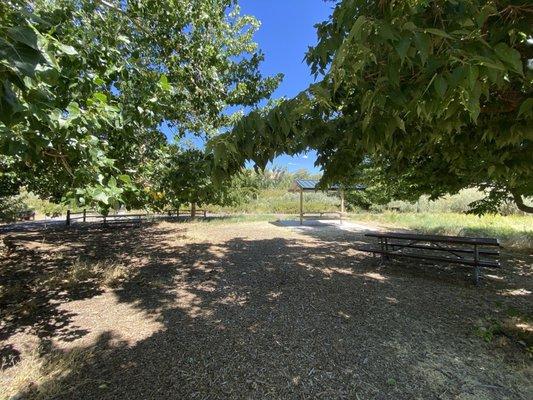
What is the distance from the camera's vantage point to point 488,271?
6602mm

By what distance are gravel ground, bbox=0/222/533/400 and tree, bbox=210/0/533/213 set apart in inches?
76.6

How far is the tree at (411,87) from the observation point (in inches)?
38.5

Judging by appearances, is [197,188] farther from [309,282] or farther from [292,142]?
[309,282]

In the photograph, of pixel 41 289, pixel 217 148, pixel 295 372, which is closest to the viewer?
A: pixel 217 148

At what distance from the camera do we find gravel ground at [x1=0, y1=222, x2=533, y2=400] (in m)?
2.68

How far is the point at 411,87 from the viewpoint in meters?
1.25

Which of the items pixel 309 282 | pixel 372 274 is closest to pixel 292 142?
pixel 309 282

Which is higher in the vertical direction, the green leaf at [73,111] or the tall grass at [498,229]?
the green leaf at [73,111]

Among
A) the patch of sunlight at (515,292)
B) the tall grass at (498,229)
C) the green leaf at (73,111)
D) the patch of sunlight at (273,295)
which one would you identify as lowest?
the patch of sunlight at (515,292)

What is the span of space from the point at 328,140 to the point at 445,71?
2007mm

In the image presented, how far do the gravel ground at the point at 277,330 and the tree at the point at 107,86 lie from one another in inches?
66.7

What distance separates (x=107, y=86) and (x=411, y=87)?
3.75 metres

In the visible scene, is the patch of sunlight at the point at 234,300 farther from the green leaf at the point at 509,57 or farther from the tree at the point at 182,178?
the green leaf at the point at 509,57

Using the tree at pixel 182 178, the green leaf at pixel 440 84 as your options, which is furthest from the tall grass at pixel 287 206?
the green leaf at pixel 440 84
